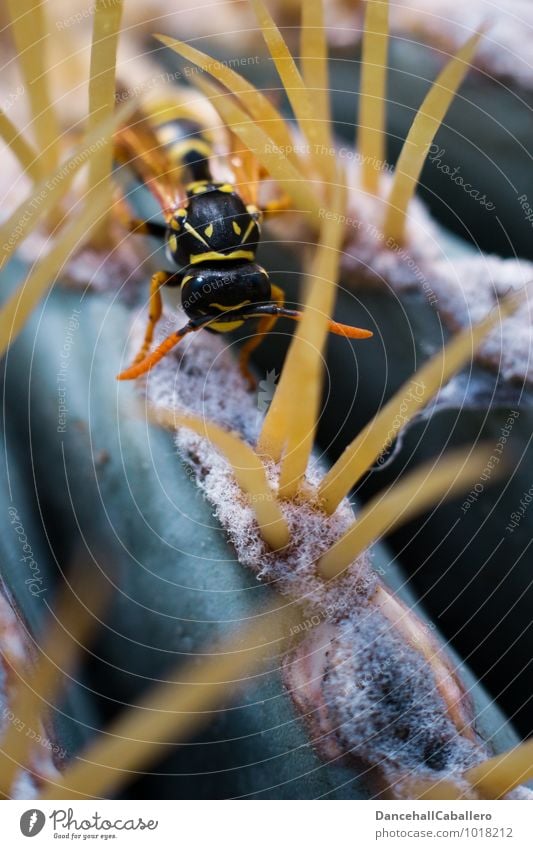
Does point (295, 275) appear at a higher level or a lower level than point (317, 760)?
higher

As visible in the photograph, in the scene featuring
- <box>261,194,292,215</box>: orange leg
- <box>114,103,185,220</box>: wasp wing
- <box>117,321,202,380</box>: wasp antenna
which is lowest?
<box>117,321,202,380</box>: wasp antenna

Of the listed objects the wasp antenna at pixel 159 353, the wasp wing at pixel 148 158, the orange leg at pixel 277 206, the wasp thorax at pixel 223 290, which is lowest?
the wasp antenna at pixel 159 353

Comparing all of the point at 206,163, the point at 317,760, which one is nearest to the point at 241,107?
the point at 206,163

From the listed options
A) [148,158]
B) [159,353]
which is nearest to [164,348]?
[159,353]

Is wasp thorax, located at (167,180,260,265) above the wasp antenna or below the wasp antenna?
above
